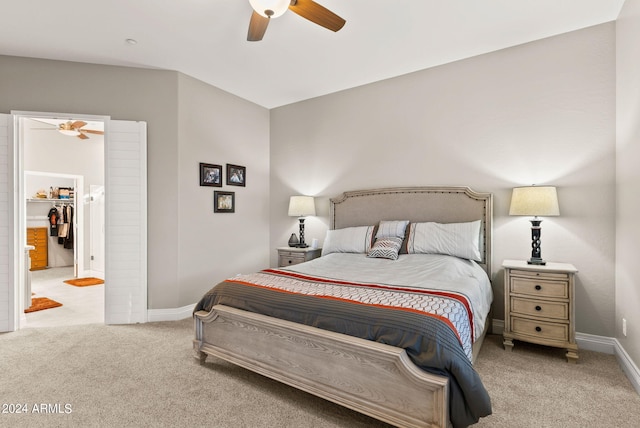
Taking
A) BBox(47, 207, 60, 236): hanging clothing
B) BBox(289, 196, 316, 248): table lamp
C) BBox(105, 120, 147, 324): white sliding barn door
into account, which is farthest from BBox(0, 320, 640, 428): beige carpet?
BBox(47, 207, 60, 236): hanging clothing

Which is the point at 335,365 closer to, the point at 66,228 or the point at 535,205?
the point at 535,205

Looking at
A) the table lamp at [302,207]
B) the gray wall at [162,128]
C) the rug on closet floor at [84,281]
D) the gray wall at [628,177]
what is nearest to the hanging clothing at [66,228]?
the rug on closet floor at [84,281]

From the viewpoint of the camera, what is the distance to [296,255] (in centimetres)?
416

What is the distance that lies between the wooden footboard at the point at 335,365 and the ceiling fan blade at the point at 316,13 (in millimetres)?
2072

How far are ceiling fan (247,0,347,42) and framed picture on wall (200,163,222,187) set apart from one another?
192 centimetres

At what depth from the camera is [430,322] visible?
161 centimetres

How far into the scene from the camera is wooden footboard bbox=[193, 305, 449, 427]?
1.54 m

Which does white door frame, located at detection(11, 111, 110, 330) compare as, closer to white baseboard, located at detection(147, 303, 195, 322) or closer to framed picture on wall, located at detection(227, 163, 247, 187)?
white baseboard, located at detection(147, 303, 195, 322)

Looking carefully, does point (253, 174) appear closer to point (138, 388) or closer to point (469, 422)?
point (138, 388)

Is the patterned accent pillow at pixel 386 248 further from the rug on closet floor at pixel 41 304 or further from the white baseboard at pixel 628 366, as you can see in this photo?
the rug on closet floor at pixel 41 304

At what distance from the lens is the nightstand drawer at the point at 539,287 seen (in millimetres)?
2535

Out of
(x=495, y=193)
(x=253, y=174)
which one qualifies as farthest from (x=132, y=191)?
(x=495, y=193)

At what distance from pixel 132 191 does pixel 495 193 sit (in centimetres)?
384

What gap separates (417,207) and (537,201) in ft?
3.83
